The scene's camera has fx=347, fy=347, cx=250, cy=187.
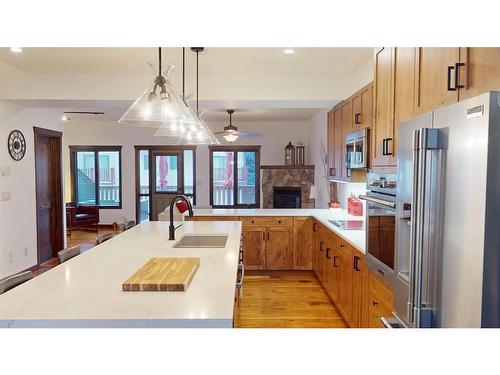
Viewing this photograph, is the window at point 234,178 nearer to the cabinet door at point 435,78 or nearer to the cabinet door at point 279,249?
the cabinet door at point 279,249

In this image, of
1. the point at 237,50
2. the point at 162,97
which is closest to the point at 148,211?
the point at 237,50

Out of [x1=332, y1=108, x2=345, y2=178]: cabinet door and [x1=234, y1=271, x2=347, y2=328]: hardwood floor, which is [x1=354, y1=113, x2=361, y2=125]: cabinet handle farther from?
[x1=234, y1=271, x2=347, y2=328]: hardwood floor

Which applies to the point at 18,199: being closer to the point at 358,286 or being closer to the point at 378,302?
the point at 358,286

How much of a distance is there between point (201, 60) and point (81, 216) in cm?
592

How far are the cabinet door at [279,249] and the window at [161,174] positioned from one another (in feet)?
13.2

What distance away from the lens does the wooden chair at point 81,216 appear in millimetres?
7879

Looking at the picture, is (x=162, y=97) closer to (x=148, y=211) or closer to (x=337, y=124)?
(x=337, y=124)

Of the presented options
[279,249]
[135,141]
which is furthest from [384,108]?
[135,141]

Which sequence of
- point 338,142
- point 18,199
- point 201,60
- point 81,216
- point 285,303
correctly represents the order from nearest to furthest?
point 201,60 → point 285,303 → point 338,142 → point 18,199 → point 81,216

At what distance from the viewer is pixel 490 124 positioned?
1.02 m

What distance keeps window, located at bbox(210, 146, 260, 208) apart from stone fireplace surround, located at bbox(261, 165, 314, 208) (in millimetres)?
397

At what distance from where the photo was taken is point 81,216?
8.06 meters

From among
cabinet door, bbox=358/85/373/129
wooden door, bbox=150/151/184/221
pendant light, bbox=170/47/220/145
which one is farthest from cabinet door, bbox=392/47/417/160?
wooden door, bbox=150/151/184/221
